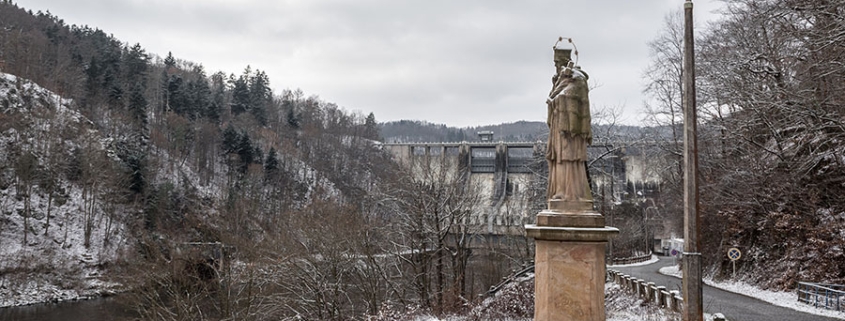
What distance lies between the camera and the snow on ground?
46.8 feet

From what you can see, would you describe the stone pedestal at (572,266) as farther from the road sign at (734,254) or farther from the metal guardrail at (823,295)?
the road sign at (734,254)

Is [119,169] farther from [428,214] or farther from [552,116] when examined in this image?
[552,116]

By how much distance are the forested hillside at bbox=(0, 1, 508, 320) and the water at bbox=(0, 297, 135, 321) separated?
5.23 feet

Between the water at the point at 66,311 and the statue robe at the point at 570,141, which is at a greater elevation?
the statue robe at the point at 570,141

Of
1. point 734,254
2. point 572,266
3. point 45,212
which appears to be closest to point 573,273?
point 572,266

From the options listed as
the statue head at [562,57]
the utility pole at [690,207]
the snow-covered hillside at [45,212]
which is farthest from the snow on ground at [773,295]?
the snow-covered hillside at [45,212]

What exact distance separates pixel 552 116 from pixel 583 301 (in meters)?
2.60

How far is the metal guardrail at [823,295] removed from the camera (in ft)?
47.7

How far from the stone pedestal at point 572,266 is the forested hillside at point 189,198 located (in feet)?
36.4

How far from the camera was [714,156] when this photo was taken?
84.7ft

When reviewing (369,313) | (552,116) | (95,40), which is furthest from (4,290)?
(95,40)

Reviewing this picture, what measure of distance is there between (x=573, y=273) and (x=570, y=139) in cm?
184

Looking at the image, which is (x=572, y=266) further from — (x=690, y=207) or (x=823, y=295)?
(x=823, y=295)

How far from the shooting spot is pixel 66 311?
1223 inches
